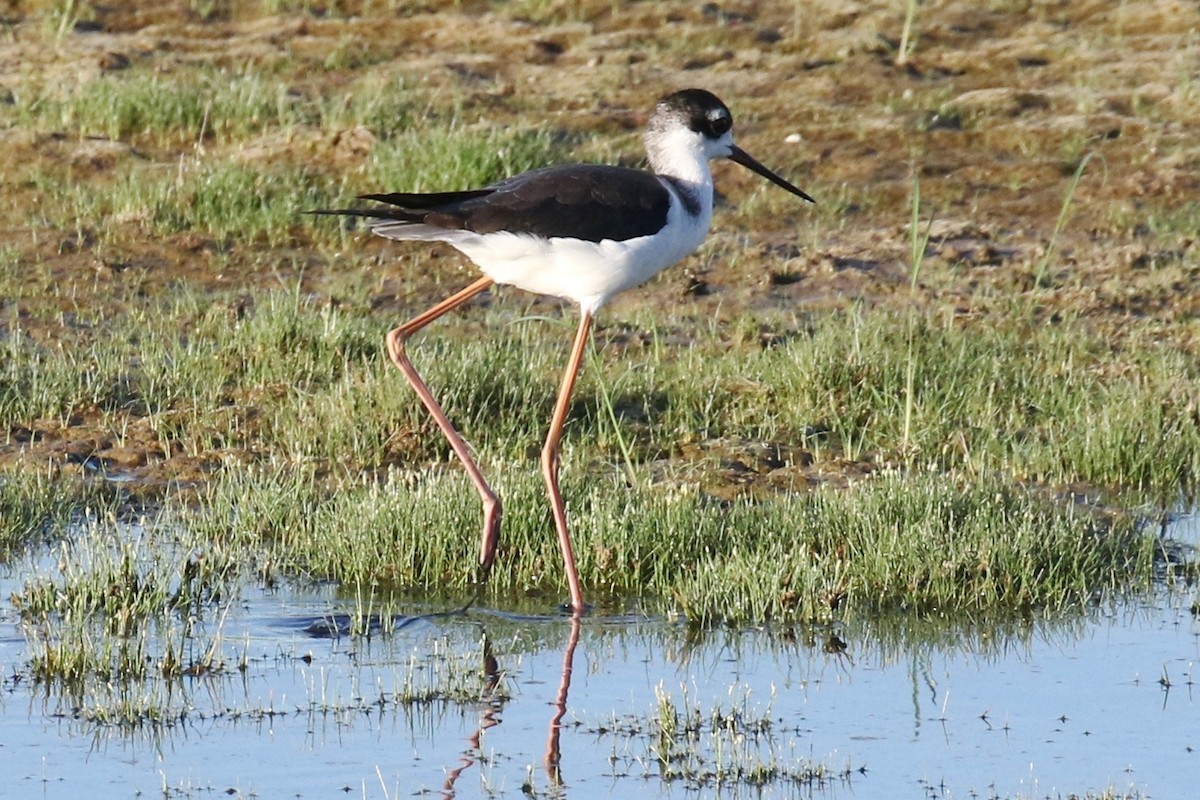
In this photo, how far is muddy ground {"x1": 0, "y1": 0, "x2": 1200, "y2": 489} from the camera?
1004 centimetres

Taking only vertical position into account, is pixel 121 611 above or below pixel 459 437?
below

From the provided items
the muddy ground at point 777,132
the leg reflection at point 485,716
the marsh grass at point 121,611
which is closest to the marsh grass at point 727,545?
the marsh grass at point 121,611

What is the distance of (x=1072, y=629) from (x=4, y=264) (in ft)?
19.4

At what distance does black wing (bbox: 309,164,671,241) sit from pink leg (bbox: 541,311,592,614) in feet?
1.31

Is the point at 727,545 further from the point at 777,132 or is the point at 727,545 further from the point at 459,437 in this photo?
the point at 777,132

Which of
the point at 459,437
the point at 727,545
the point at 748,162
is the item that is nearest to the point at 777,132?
the point at 748,162

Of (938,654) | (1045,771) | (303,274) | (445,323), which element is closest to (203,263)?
(303,274)

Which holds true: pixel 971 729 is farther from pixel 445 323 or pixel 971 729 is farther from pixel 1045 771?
pixel 445 323

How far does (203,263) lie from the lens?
33.9ft

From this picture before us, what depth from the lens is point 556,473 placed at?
23.1 feet

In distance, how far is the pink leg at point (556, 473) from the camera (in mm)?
6504

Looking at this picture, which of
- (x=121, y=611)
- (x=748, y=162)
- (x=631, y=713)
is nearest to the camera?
(x=631, y=713)

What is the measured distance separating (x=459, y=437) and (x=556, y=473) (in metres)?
0.37

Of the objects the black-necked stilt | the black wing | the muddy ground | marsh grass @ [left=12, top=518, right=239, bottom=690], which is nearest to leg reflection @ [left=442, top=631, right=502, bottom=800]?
the black-necked stilt
